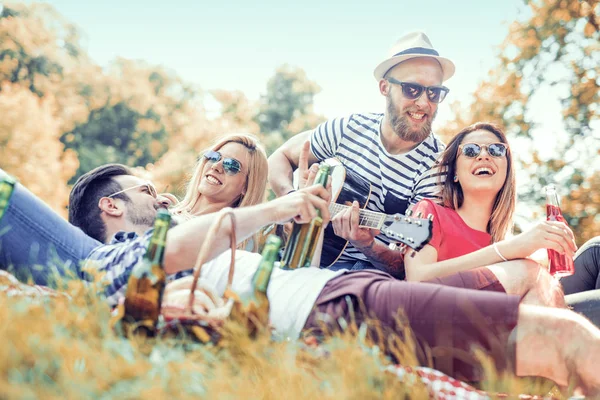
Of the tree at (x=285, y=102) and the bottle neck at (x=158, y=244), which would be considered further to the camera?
the tree at (x=285, y=102)

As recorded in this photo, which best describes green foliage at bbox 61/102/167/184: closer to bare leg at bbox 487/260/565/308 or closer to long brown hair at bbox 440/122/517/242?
long brown hair at bbox 440/122/517/242

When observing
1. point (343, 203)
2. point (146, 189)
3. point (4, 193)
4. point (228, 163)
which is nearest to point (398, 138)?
point (343, 203)

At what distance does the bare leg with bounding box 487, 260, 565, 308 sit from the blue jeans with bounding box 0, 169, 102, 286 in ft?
6.57

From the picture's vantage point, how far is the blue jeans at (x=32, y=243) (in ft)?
8.74

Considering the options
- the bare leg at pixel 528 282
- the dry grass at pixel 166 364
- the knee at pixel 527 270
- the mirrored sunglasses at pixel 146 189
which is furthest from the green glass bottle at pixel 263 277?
the mirrored sunglasses at pixel 146 189

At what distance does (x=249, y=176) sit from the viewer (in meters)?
4.62

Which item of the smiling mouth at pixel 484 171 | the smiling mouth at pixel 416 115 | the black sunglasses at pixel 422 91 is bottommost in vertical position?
the smiling mouth at pixel 484 171

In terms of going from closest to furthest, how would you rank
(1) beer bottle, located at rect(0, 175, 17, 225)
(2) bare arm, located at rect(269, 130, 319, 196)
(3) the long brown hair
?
(1) beer bottle, located at rect(0, 175, 17, 225) < (3) the long brown hair < (2) bare arm, located at rect(269, 130, 319, 196)

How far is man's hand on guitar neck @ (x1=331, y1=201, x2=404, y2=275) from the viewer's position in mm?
3728

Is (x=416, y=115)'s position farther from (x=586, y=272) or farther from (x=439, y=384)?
(x=439, y=384)

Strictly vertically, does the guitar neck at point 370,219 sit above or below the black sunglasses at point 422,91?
below

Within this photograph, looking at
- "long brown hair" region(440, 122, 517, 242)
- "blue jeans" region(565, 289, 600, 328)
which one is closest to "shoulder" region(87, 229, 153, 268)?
"long brown hair" region(440, 122, 517, 242)

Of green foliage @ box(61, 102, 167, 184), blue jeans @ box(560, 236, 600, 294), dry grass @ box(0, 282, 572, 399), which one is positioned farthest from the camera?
green foliage @ box(61, 102, 167, 184)

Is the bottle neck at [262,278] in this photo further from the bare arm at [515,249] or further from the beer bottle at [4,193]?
the bare arm at [515,249]
